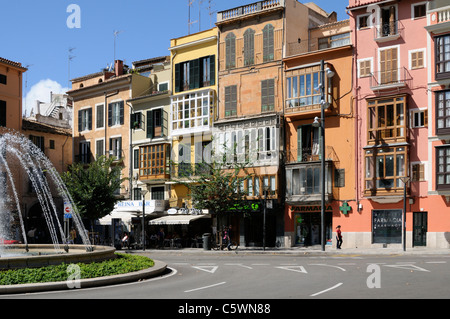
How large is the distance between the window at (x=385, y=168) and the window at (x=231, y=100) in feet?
39.6

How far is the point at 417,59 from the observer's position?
3919 centimetres

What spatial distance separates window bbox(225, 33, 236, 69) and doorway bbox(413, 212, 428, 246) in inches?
732

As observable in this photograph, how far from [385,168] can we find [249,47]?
48.6 feet

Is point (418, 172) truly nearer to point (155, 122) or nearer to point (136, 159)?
point (155, 122)

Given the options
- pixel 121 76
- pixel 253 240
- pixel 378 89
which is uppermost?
pixel 121 76

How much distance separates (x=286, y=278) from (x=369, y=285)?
350 centimetres

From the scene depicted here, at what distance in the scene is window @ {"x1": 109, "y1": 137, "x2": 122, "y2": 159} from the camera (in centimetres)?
5697

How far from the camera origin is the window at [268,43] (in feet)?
151

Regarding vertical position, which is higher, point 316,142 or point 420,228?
point 316,142

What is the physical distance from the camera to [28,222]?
5797 cm

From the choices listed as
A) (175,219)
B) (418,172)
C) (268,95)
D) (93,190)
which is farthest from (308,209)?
(93,190)
